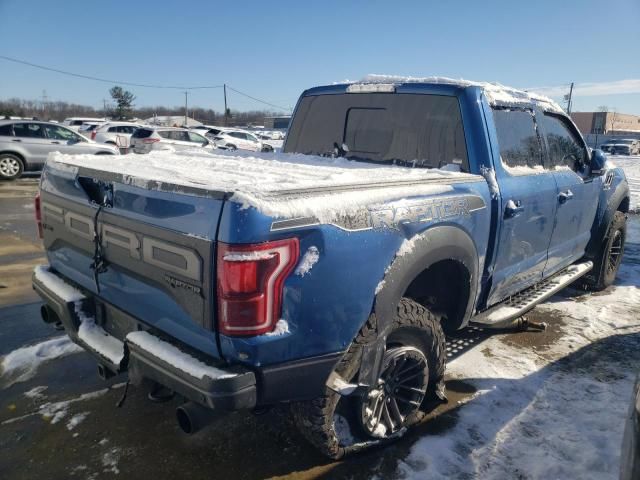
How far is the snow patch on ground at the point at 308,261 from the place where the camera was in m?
1.92

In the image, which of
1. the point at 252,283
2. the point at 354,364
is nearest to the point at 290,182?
the point at 252,283

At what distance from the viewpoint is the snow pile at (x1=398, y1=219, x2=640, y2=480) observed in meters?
2.61

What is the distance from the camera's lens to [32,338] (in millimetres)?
4023

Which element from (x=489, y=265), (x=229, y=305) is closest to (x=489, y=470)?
(x=489, y=265)

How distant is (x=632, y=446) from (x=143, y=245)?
1954 millimetres

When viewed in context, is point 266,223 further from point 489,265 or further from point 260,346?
point 489,265

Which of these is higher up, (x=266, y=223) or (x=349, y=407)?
(x=266, y=223)

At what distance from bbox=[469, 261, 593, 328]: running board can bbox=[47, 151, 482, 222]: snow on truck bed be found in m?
0.99

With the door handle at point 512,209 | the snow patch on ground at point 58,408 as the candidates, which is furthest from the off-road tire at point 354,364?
the snow patch on ground at point 58,408

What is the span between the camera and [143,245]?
84.6 inches

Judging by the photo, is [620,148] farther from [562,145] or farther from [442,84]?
[442,84]

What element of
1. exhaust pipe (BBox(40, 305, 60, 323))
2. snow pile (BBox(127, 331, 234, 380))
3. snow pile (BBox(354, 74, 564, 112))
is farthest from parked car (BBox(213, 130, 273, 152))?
snow pile (BBox(127, 331, 234, 380))

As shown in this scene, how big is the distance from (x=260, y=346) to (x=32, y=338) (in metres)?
3.04

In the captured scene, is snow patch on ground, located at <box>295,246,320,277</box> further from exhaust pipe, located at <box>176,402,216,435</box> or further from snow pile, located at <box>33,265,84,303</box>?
snow pile, located at <box>33,265,84,303</box>
